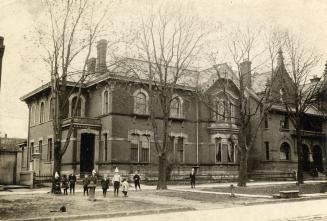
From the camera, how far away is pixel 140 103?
33.2 metres

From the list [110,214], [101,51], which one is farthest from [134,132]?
[110,214]

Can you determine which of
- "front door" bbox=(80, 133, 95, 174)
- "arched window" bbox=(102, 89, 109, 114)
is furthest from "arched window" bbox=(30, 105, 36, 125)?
"arched window" bbox=(102, 89, 109, 114)

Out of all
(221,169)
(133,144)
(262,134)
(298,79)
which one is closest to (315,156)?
(262,134)

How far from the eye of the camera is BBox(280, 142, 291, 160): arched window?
41875 millimetres

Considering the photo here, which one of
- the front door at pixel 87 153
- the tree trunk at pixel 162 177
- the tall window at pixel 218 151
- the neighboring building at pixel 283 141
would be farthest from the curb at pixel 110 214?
the neighboring building at pixel 283 141

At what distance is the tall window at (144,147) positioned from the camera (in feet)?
109

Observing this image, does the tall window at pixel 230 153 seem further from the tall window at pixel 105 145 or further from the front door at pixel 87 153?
the front door at pixel 87 153

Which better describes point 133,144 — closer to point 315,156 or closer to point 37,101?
point 37,101

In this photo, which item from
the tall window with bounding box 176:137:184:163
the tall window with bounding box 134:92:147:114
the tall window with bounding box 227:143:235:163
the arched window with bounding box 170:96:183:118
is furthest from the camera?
the tall window with bounding box 227:143:235:163

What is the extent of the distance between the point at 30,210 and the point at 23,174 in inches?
559

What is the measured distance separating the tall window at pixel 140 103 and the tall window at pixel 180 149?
447 cm

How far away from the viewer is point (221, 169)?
36094 millimetres

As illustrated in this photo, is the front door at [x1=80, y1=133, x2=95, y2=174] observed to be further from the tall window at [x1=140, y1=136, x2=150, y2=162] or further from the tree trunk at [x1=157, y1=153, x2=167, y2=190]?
the tree trunk at [x1=157, y1=153, x2=167, y2=190]

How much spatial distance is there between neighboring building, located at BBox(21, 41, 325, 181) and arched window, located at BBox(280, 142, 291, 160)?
256mm
